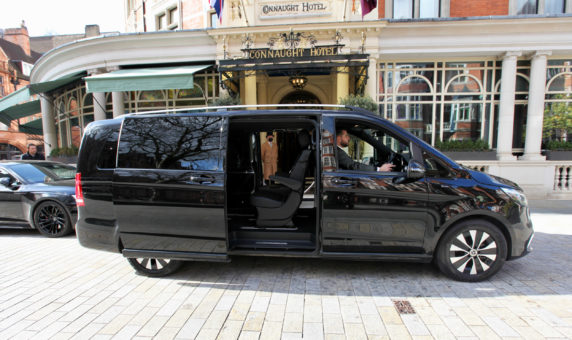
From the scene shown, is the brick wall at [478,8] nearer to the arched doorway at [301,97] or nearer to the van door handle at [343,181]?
the arched doorway at [301,97]

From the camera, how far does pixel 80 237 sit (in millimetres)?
3475

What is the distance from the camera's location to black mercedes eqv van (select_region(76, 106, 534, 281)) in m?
3.05

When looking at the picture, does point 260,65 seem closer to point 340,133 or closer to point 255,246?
point 340,133

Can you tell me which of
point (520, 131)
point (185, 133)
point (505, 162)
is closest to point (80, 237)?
point (185, 133)

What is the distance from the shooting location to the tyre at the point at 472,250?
3.07 metres

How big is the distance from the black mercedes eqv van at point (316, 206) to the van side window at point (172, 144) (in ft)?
0.04

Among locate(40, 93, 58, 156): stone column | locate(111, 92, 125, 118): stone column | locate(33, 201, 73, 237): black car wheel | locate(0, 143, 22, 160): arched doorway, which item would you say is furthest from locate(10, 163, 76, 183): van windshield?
locate(0, 143, 22, 160): arched doorway

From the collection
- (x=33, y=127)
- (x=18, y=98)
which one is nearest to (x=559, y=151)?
(x=18, y=98)

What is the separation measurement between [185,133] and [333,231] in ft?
6.98

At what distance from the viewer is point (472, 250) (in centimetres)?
308

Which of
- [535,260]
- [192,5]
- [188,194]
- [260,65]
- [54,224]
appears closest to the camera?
[188,194]

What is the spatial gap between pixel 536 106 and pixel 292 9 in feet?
28.8

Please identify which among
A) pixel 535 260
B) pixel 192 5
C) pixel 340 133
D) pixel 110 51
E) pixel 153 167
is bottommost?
pixel 535 260

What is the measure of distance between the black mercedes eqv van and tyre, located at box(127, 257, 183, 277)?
0.05ft
